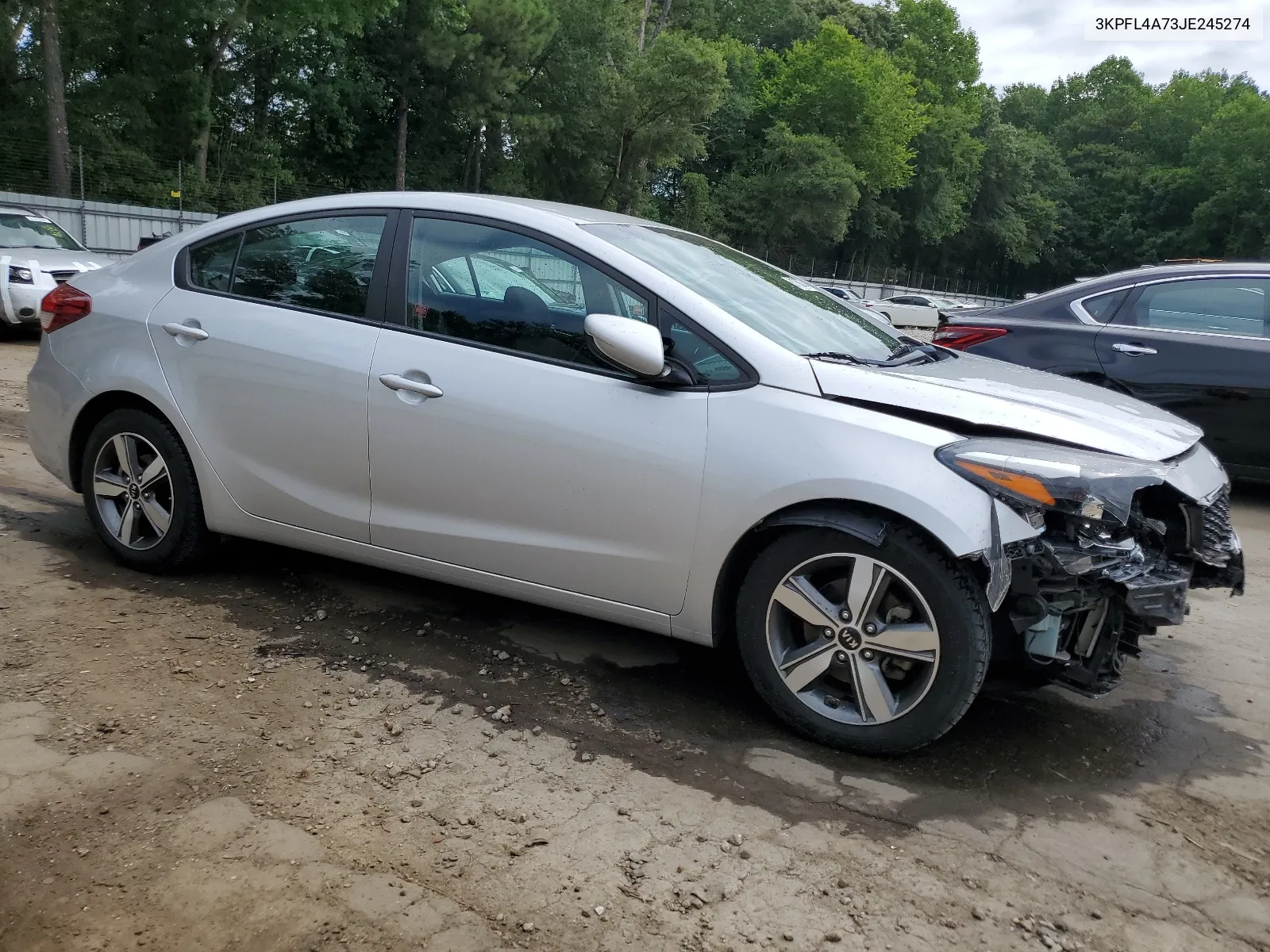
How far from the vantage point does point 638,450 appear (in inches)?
129

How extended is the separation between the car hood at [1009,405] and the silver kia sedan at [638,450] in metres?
0.01

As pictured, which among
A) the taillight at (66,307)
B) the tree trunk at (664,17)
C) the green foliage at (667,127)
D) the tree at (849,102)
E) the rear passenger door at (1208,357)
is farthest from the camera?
the tree at (849,102)

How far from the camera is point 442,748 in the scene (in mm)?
3045

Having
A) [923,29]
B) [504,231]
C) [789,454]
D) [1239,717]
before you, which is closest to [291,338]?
[504,231]

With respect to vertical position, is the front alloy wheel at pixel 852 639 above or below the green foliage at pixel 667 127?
below

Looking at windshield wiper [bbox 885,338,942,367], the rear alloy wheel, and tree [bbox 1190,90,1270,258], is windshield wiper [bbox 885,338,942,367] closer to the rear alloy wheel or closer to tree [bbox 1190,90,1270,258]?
the rear alloy wheel

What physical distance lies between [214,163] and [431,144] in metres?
9.77

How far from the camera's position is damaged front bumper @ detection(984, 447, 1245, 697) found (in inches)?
114

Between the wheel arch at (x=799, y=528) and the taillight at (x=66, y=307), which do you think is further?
the taillight at (x=66, y=307)

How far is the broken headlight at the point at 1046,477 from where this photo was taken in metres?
2.89

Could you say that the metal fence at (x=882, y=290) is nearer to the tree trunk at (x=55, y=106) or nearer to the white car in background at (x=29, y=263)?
the tree trunk at (x=55, y=106)

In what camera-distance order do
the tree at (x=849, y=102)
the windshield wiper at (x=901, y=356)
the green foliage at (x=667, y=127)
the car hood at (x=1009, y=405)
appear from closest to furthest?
the car hood at (x=1009, y=405), the windshield wiper at (x=901, y=356), the green foliage at (x=667, y=127), the tree at (x=849, y=102)

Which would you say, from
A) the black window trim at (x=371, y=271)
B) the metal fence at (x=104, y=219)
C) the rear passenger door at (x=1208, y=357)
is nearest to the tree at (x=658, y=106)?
the metal fence at (x=104, y=219)

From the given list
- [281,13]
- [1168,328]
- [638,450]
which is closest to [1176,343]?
[1168,328]
